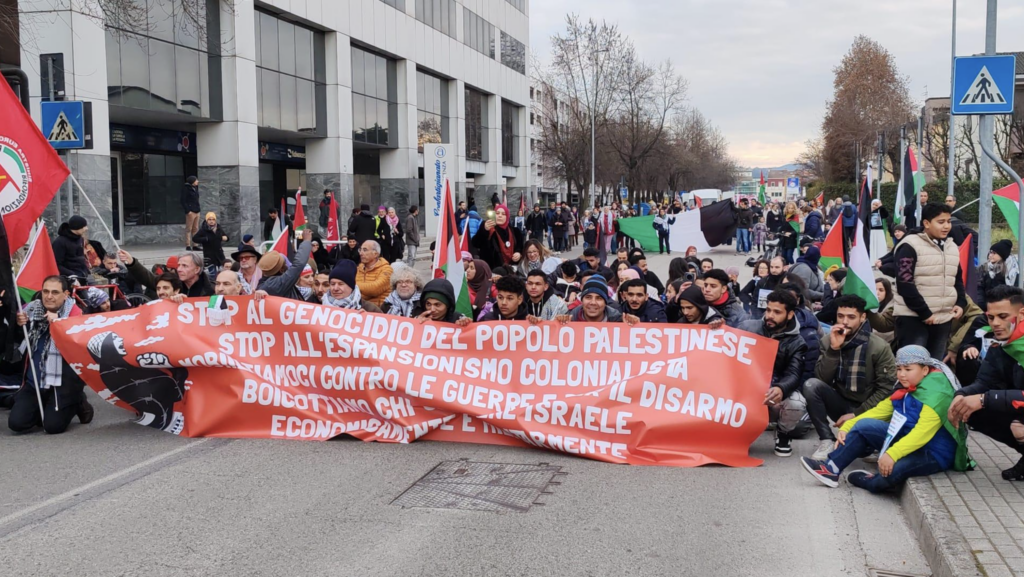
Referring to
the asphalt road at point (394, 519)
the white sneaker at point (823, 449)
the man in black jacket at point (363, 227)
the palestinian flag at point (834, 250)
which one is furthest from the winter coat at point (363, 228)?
the white sneaker at point (823, 449)

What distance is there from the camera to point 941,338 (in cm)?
832

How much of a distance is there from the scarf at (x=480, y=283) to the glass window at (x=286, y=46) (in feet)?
77.4

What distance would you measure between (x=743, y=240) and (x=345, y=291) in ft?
80.5

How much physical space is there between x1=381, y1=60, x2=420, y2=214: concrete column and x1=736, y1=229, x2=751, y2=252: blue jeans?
1627 centimetres

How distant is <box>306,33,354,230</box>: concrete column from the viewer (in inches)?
1406

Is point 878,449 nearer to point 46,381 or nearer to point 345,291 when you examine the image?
point 345,291

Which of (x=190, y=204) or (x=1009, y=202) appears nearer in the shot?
(x=1009, y=202)

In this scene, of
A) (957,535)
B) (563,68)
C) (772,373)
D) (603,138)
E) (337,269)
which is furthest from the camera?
(603,138)

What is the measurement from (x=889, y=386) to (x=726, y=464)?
140cm

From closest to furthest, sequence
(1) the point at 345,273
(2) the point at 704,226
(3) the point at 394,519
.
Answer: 1. (3) the point at 394,519
2. (1) the point at 345,273
3. (2) the point at 704,226

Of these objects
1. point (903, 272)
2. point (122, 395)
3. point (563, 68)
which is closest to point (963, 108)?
point (903, 272)

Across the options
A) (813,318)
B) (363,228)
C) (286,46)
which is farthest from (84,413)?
(286,46)

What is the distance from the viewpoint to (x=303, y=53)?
3422cm

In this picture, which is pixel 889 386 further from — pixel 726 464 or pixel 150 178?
pixel 150 178
